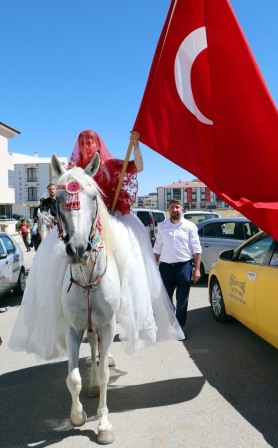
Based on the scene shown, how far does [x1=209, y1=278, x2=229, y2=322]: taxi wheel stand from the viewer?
6.36 metres

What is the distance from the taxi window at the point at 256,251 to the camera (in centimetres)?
497

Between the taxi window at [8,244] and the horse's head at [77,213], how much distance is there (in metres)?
6.64

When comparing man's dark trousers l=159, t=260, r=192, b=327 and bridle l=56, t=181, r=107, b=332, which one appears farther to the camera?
man's dark trousers l=159, t=260, r=192, b=327

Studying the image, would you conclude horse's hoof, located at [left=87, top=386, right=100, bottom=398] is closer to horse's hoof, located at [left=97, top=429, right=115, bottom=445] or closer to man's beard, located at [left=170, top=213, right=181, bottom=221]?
horse's hoof, located at [left=97, top=429, right=115, bottom=445]

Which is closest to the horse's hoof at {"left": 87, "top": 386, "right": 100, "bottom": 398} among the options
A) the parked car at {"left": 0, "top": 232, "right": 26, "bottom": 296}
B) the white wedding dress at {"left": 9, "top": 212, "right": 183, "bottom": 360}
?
the white wedding dress at {"left": 9, "top": 212, "right": 183, "bottom": 360}

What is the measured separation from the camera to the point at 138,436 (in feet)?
10.5

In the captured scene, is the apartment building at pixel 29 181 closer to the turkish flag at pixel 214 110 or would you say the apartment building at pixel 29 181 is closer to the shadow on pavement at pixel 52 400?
the shadow on pavement at pixel 52 400

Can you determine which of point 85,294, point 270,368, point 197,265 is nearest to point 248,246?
point 197,265

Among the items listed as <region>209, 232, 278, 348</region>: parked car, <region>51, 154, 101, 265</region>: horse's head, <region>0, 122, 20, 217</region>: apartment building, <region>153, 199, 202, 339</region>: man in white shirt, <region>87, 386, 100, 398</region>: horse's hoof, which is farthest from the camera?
<region>0, 122, 20, 217</region>: apartment building

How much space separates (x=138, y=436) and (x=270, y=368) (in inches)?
83.3

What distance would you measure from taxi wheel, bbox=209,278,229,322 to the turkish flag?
307 cm

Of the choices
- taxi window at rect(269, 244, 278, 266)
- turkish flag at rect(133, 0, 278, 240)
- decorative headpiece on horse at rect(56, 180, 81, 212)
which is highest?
turkish flag at rect(133, 0, 278, 240)

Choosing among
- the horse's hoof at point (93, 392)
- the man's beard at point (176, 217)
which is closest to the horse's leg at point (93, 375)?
the horse's hoof at point (93, 392)

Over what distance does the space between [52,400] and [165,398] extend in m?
1.18
